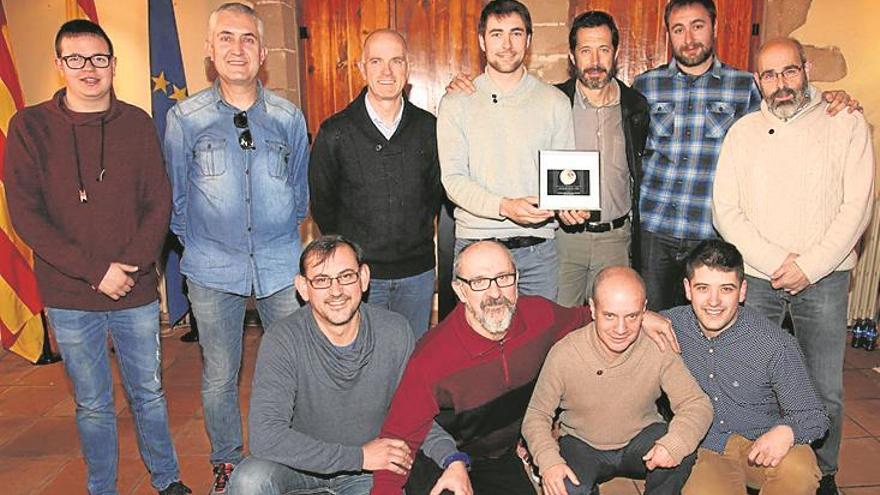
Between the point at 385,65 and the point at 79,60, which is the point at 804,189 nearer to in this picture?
the point at 385,65

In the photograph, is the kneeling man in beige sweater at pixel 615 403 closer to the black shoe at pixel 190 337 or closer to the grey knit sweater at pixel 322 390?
the grey knit sweater at pixel 322 390

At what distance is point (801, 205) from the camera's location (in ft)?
9.45

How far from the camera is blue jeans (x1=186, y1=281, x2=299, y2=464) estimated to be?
2.96 meters

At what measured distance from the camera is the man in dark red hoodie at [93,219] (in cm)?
270

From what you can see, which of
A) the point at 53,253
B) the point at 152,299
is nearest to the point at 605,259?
the point at 152,299

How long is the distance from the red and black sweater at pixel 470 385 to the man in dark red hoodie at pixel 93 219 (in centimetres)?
108

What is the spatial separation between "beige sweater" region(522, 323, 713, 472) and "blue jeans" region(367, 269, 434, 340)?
771 millimetres

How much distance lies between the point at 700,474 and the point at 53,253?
7.90 ft

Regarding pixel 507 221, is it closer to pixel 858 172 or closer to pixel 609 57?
pixel 609 57

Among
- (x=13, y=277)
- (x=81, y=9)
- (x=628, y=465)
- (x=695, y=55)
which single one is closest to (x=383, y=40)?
(x=695, y=55)

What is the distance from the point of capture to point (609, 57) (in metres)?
3.14

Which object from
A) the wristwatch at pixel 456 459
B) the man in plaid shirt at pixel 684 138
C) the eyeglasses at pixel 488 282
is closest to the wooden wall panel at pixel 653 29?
the man in plaid shirt at pixel 684 138

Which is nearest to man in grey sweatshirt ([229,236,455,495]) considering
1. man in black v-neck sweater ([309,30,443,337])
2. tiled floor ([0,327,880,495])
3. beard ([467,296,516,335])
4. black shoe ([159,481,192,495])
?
beard ([467,296,516,335])

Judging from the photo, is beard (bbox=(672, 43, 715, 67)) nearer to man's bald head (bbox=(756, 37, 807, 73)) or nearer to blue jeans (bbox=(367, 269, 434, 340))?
man's bald head (bbox=(756, 37, 807, 73))
